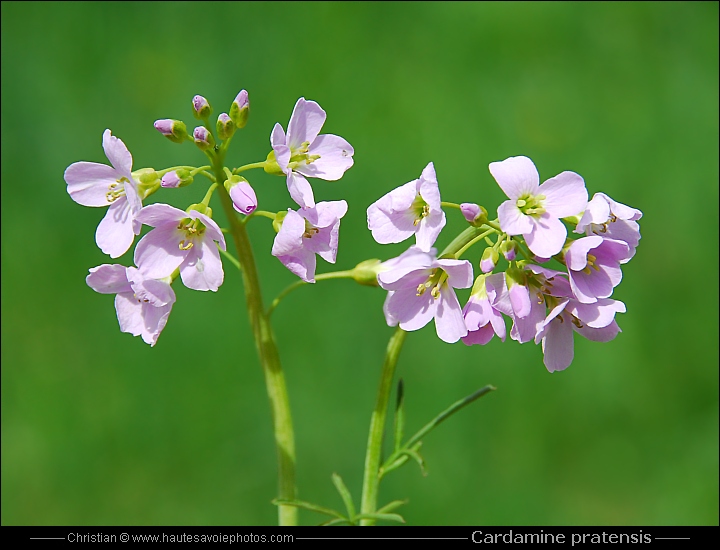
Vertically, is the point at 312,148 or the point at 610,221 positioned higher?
the point at 312,148

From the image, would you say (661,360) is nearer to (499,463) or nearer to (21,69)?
(499,463)

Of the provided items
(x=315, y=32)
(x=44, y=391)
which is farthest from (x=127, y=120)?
(x=44, y=391)

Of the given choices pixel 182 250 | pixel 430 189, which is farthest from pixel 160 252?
pixel 430 189

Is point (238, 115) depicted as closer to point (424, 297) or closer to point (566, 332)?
point (424, 297)

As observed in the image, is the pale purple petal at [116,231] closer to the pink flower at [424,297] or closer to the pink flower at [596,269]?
the pink flower at [424,297]

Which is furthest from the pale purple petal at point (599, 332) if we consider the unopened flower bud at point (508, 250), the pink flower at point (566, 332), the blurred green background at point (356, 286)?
the blurred green background at point (356, 286)

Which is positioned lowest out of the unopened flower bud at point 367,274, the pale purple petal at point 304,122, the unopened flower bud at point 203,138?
the unopened flower bud at point 367,274

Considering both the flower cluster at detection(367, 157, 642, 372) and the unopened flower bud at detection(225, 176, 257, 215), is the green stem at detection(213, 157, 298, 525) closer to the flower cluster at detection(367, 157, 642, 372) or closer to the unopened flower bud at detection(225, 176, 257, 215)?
the unopened flower bud at detection(225, 176, 257, 215)

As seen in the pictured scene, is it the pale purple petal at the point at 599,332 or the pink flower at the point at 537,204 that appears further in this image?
the pale purple petal at the point at 599,332

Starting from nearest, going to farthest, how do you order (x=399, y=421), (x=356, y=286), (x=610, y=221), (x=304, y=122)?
(x=610, y=221) < (x=304, y=122) < (x=399, y=421) < (x=356, y=286)
